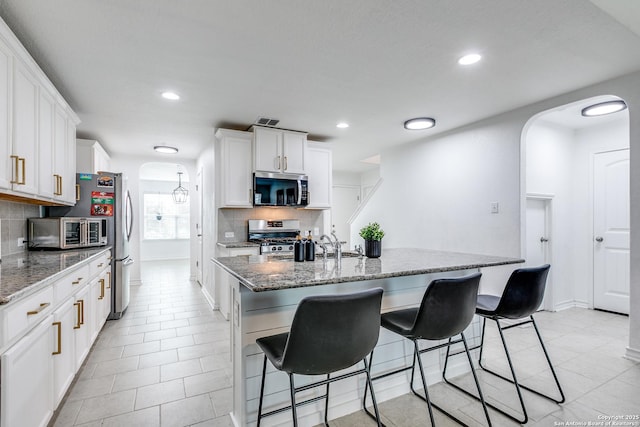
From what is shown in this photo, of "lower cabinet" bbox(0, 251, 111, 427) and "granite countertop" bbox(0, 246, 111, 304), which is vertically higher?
"granite countertop" bbox(0, 246, 111, 304)

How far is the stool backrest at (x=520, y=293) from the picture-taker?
1986mm

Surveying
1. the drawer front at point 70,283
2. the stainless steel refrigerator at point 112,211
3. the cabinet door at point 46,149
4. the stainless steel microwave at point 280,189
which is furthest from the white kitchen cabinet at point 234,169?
the drawer front at point 70,283

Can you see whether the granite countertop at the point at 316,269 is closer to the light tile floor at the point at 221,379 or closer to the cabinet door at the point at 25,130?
the light tile floor at the point at 221,379

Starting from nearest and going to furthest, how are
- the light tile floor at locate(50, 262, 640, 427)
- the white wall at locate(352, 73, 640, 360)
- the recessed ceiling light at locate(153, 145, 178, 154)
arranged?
the light tile floor at locate(50, 262, 640, 427) < the white wall at locate(352, 73, 640, 360) < the recessed ceiling light at locate(153, 145, 178, 154)

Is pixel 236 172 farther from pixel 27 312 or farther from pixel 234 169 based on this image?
pixel 27 312

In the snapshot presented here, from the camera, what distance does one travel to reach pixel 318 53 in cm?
233

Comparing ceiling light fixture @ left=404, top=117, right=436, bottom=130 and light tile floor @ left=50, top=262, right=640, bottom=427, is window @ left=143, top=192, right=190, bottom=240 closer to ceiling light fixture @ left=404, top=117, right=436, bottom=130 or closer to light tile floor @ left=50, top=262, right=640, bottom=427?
light tile floor @ left=50, top=262, right=640, bottom=427

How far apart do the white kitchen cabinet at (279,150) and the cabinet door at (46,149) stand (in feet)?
6.62

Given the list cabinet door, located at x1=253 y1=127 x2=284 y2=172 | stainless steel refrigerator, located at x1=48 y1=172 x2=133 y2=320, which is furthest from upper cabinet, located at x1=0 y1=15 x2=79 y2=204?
cabinet door, located at x1=253 y1=127 x2=284 y2=172

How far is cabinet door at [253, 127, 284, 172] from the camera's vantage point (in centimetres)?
410

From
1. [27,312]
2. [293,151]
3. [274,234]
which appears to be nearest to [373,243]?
[27,312]

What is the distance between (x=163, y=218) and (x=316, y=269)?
9095 millimetres

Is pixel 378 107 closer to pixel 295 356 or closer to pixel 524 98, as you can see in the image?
pixel 524 98

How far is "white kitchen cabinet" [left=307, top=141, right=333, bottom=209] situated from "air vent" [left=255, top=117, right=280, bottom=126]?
788 mm
